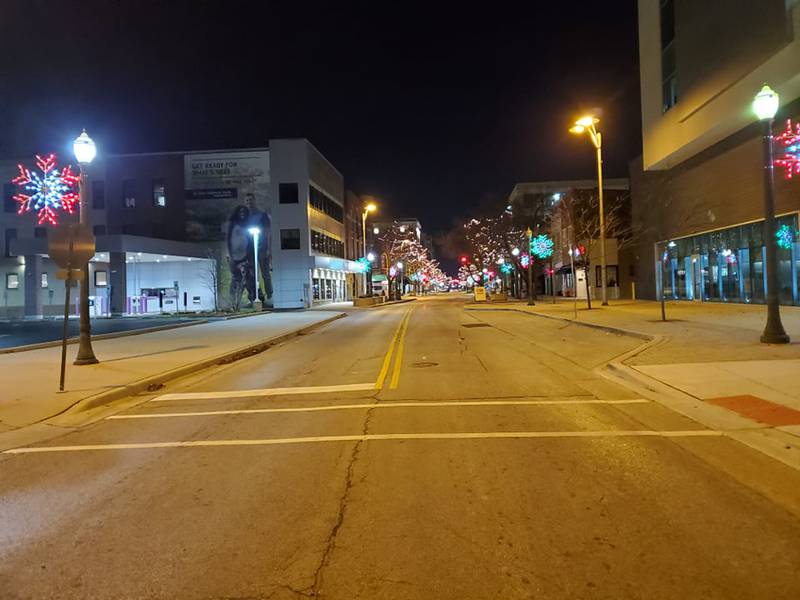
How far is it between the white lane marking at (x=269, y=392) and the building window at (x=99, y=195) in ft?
158

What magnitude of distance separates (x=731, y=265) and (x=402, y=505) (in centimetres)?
3276

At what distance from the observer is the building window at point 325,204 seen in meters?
55.2

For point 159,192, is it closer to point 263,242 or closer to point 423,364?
point 263,242

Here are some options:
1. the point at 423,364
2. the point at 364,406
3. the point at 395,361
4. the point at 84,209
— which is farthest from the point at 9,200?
the point at 364,406

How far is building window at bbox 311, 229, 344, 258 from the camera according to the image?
184 feet

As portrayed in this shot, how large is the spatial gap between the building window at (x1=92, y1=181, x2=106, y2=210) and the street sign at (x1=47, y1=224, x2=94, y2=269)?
149ft

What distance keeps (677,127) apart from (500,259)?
94.0ft

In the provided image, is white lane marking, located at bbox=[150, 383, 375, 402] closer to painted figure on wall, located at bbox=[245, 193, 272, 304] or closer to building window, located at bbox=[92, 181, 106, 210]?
painted figure on wall, located at bbox=[245, 193, 272, 304]

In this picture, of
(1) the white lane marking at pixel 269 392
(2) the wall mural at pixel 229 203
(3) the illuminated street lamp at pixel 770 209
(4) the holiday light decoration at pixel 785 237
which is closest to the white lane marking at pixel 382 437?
(1) the white lane marking at pixel 269 392

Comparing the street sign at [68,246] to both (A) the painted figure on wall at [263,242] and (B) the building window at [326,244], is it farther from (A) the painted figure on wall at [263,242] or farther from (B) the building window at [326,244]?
(B) the building window at [326,244]

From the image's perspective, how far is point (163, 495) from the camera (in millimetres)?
5570

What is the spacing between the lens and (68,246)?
1195 cm

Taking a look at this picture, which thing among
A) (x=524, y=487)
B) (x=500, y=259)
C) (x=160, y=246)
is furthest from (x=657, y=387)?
(x=500, y=259)

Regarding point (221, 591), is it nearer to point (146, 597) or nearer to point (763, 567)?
point (146, 597)
